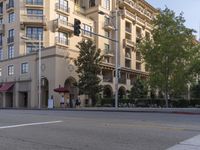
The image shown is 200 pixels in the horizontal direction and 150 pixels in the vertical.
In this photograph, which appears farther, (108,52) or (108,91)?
(108,52)

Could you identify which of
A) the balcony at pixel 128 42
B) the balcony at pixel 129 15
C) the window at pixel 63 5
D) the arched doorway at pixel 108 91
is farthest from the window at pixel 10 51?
the balcony at pixel 129 15

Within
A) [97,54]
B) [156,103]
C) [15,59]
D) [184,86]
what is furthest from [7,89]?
[184,86]

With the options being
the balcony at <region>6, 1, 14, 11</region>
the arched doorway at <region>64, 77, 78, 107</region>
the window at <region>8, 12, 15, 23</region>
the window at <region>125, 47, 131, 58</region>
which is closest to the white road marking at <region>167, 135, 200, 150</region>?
the arched doorway at <region>64, 77, 78, 107</region>

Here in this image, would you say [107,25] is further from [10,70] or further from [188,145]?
[188,145]

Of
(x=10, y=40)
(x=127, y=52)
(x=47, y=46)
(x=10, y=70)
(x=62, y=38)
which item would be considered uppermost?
(x=62, y=38)

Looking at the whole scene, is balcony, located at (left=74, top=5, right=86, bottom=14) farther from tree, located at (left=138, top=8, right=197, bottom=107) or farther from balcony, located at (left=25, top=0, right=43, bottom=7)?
tree, located at (left=138, top=8, right=197, bottom=107)

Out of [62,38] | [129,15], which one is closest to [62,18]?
[62,38]

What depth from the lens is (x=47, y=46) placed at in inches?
2157

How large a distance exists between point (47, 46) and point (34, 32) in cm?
329

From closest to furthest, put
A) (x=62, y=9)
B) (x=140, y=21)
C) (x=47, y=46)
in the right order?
(x=47, y=46) → (x=62, y=9) → (x=140, y=21)

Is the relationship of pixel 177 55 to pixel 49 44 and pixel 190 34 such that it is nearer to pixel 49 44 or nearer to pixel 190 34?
pixel 190 34

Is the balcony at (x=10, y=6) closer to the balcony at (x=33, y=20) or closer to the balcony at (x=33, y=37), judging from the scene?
the balcony at (x=33, y=20)

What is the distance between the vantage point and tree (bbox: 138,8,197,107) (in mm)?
38156

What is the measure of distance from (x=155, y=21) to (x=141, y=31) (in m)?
36.8
